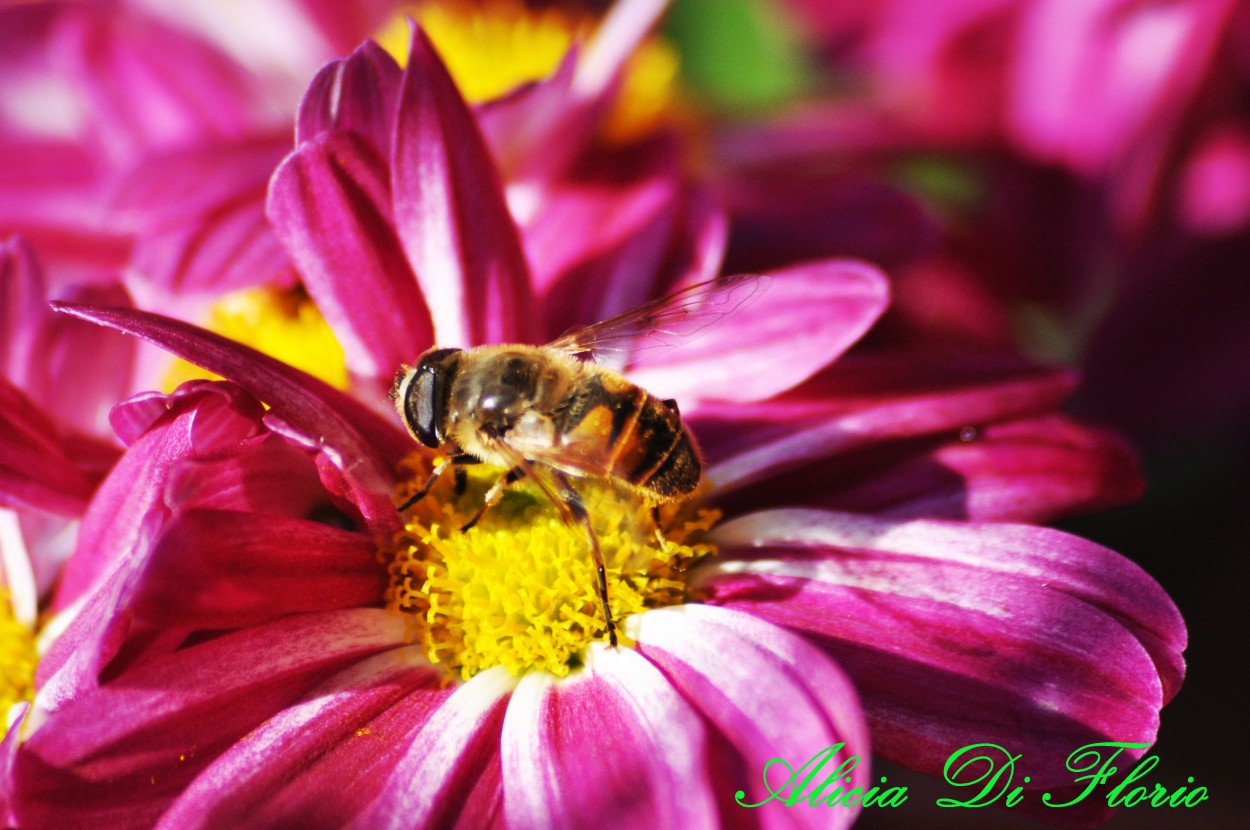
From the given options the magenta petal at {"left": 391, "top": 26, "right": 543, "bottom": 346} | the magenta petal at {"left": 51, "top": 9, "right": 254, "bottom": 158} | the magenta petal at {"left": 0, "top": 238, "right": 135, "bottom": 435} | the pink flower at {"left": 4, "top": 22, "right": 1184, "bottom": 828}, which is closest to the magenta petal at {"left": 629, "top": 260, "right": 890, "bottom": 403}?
the pink flower at {"left": 4, "top": 22, "right": 1184, "bottom": 828}

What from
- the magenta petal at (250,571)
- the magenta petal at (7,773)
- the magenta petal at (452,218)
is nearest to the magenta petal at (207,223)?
the magenta petal at (452,218)

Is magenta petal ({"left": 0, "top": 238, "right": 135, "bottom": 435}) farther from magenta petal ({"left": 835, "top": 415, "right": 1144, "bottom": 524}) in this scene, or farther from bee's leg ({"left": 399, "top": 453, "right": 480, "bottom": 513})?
magenta petal ({"left": 835, "top": 415, "right": 1144, "bottom": 524})

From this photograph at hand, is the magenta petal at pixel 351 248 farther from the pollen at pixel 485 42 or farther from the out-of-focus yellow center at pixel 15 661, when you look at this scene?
the pollen at pixel 485 42

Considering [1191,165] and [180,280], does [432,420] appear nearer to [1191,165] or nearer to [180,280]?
[180,280]

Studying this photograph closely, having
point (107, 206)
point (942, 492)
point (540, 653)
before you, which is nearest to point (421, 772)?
point (540, 653)

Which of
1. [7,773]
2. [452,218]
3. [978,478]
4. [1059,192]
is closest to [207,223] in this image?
[452,218]
